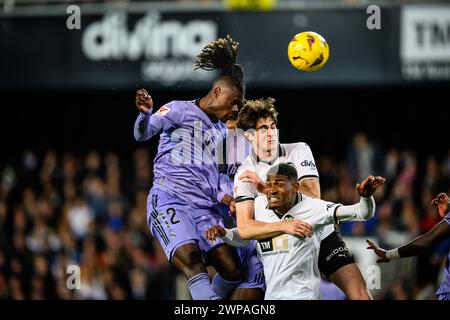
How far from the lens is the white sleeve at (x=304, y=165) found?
721 centimetres

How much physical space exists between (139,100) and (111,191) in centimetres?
874

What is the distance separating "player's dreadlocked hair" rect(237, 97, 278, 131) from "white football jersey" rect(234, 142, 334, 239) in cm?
24

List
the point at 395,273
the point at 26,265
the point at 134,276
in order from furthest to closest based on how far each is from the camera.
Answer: the point at 26,265, the point at 134,276, the point at 395,273

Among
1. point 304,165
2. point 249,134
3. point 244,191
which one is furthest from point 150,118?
point 304,165

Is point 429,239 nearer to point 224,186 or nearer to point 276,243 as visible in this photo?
point 276,243

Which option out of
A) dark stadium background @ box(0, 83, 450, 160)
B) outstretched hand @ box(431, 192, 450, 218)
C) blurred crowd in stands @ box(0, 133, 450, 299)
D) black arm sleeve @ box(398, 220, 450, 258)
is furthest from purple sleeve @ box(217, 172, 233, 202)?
dark stadium background @ box(0, 83, 450, 160)

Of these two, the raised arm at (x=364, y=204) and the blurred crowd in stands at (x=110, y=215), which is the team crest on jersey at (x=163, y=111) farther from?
the blurred crowd in stands at (x=110, y=215)

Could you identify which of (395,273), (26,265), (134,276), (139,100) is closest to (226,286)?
(139,100)

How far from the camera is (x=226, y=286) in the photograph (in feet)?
25.0

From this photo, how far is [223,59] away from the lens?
309 inches

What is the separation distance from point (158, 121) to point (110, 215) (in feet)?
27.2

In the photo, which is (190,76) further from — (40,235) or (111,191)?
(40,235)

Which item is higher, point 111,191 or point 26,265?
point 111,191
